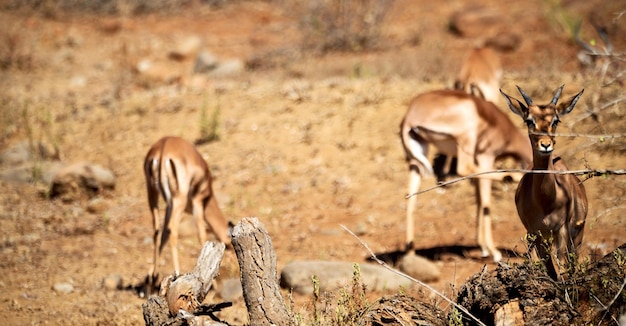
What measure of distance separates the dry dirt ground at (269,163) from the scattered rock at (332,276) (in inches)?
5.1

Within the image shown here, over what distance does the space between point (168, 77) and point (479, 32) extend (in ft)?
27.5

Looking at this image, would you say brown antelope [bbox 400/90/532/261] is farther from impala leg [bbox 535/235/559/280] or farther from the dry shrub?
the dry shrub

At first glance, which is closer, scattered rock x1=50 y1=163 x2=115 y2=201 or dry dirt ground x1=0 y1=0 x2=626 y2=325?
dry dirt ground x1=0 y1=0 x2=626 y2=325

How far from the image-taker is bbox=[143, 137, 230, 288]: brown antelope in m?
7.92

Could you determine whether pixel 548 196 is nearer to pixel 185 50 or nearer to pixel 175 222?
pixel 175 222

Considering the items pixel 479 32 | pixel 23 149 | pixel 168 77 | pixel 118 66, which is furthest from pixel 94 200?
pixel 479 32

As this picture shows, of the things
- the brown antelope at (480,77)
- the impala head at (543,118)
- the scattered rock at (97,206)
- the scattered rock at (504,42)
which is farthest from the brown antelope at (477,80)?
the scattered rock at (504,42)

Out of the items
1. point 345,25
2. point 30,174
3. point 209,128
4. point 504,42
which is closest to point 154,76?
point 209,128

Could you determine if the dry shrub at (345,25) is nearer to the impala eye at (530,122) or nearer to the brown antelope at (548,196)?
the brown antelope at (548,196)

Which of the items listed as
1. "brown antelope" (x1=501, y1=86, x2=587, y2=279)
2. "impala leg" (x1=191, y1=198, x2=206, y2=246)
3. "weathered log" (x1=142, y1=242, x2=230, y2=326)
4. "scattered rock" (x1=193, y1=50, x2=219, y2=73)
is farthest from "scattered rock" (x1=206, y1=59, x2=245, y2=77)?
"weathered log" (x1=142, y1=242, x2=230, y2=326)

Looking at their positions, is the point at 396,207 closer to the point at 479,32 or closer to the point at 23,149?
the point at 23,149

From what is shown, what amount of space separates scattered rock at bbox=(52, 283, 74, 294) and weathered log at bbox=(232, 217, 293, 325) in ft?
10.4

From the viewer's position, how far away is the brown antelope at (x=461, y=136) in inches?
340

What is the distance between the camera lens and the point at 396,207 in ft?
32.7
